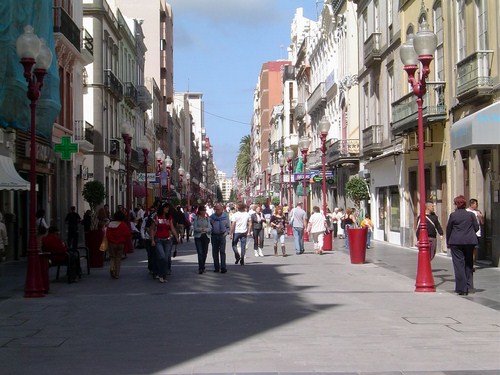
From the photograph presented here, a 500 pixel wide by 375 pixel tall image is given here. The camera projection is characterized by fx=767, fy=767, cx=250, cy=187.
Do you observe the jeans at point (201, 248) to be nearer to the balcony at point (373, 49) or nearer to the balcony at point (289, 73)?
the balcony at point (373, 49)

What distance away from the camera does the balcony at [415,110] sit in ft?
77.4

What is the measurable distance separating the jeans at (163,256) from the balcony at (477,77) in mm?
8674

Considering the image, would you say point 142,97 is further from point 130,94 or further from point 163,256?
point 163,256

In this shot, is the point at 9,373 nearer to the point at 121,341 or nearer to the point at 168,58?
the point at 121,341

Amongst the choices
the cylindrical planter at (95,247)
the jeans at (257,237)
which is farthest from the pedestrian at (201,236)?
the jeans at (257,237)

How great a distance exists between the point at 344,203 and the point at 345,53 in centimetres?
874

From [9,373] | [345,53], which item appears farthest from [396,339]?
[345,53]

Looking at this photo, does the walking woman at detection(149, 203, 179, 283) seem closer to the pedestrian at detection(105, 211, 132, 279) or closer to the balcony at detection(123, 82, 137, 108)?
the pedestrian at detection(105, 211, 132, 279)

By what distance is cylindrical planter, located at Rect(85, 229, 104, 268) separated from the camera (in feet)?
67.3

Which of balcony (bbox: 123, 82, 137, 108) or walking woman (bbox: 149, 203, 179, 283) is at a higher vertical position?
balcony (bbox: 123, 82, 137, 108)

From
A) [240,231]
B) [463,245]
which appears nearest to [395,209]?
[240,231]

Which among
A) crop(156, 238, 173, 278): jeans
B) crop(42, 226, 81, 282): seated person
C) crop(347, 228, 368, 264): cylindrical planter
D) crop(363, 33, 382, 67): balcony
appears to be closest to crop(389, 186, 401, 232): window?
crop(363, 33, 382, 67): balcony

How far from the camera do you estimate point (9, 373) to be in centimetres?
768

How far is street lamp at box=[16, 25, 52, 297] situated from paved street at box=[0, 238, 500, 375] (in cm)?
40
